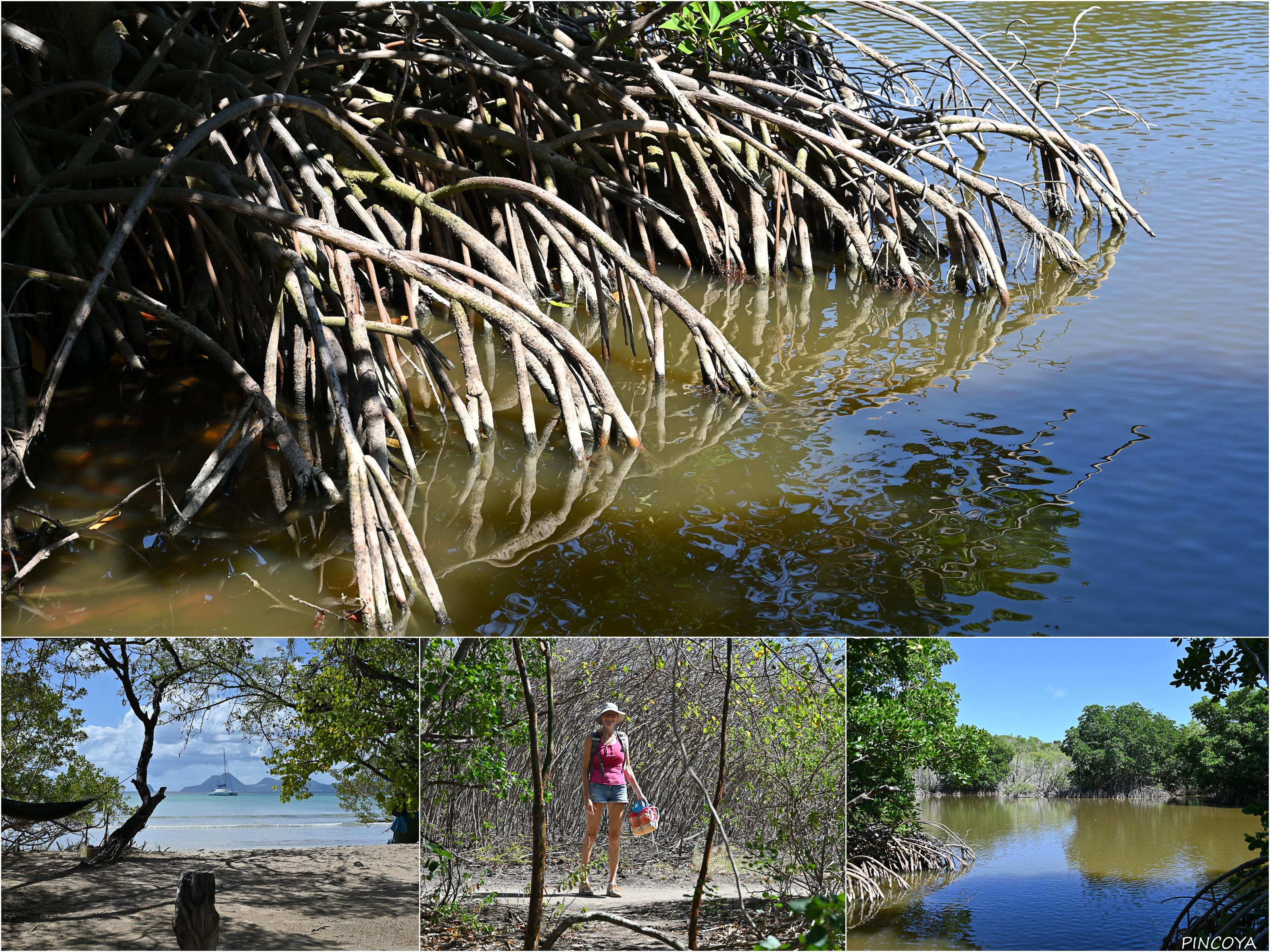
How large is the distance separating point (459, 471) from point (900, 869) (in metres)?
2.61

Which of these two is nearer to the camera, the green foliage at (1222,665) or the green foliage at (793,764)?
the green foliage at (793,764)

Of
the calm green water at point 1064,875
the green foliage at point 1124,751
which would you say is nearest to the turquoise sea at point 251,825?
the calm green water at point 1064,875

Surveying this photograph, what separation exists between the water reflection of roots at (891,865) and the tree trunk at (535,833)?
720 mm

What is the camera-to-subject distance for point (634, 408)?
546cm

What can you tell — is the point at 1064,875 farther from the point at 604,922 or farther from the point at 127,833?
the point at 127,833

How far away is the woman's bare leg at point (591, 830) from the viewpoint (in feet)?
8.81

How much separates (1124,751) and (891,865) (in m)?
0.76

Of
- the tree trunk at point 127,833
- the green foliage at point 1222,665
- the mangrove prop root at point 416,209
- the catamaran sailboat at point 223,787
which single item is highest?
the mangrove prop root at point 416,209

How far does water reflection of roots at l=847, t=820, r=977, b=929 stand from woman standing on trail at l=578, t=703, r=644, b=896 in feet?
1.81

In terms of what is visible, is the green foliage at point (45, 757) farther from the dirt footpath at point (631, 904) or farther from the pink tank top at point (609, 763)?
the pink tank top at point (609, 763)

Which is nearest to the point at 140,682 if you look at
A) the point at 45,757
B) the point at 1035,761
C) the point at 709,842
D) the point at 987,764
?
the point at 45,757

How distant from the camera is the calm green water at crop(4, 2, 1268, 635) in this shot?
3730 millimetres

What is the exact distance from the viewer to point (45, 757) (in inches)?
103

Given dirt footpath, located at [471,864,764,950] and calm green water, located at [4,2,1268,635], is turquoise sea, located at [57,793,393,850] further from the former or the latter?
calm green water, located at [4,2,1268,635]
